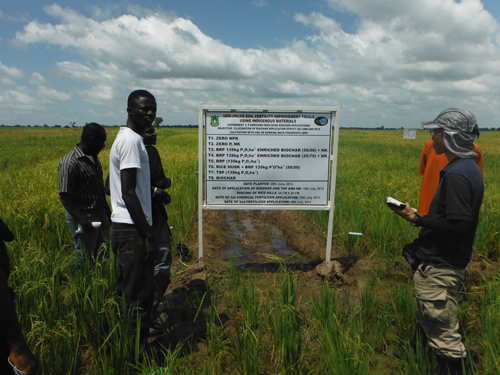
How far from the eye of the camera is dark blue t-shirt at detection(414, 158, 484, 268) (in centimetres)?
194

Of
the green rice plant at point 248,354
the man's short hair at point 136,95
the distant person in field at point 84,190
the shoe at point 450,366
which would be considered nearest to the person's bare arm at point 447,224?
the shoe at point 450,366

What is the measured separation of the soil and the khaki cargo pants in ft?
2.19

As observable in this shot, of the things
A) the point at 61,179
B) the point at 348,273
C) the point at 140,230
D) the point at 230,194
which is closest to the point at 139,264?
the point at 140,230

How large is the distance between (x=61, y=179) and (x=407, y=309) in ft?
10.8

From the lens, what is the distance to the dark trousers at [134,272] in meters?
2.16

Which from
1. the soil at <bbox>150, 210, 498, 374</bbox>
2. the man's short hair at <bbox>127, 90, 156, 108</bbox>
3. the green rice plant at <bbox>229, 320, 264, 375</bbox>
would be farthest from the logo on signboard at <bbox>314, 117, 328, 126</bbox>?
the green rice plant at <bbox>229, 320, 264, 375</bbox>

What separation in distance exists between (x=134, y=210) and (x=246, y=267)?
2536 millimetres

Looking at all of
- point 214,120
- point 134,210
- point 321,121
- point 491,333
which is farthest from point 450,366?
point 214,120

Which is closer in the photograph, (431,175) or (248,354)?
(248,354)

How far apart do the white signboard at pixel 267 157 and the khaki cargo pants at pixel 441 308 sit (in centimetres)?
208

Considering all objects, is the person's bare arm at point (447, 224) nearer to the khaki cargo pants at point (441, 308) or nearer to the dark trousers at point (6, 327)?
the khaki cargo pants at point (441, 308)

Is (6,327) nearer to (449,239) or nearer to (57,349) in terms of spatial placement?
(57,349)

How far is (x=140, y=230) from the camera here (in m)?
2.12

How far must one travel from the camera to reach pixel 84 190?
3.18 meters
